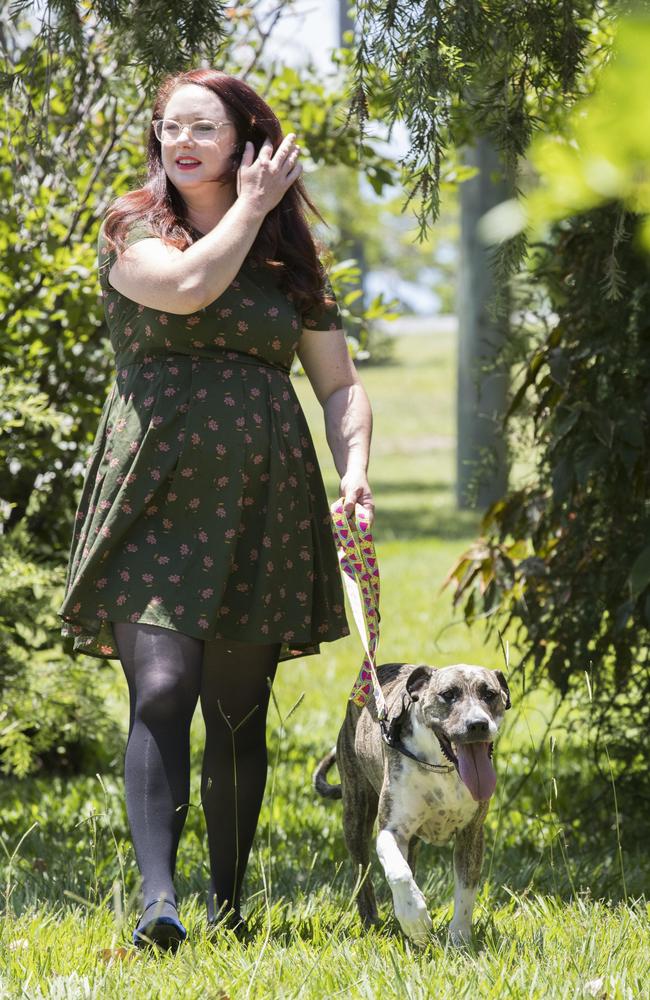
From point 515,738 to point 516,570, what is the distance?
1.91 meters

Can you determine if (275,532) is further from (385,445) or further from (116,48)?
(385,445)

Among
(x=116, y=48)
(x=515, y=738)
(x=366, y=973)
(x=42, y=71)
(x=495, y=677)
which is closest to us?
(x=366, y=973)

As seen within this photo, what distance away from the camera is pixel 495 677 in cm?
282

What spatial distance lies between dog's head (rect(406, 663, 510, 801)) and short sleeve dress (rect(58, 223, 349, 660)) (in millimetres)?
372

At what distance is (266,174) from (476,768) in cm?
143

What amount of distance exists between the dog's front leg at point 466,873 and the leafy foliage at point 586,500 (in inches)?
36.5

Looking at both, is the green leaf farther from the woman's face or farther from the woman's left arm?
the woman's face

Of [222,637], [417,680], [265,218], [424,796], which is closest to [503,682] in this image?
[417,680]

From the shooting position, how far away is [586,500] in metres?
3.98

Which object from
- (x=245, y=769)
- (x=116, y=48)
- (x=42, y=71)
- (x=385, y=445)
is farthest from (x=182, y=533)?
(x=385, y=445)

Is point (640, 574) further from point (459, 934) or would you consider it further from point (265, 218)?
point (265, 218)

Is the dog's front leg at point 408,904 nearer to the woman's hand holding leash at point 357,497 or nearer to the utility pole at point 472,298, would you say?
the woman's hand holding leash at point 357,497

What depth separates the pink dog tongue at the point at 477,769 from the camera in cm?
265

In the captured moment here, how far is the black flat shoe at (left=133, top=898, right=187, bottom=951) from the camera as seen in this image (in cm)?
258
